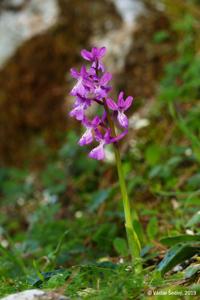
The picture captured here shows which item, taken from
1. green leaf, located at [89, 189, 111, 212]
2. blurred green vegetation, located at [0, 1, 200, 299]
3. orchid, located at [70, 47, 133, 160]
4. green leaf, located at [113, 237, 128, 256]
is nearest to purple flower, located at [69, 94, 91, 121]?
orchid, located at [70, 47, 133, 160]

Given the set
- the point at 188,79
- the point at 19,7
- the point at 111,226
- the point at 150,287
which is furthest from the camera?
the point at 19,7

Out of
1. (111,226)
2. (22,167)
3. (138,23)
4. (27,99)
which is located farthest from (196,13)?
(111,226)

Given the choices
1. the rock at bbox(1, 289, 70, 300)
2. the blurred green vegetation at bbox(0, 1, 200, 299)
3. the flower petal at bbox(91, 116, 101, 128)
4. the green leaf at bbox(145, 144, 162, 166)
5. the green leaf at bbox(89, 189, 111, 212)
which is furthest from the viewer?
the green leaf at bbox(145, 144, 162, 166)

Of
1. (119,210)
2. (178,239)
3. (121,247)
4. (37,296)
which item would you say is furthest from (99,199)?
(37,296)

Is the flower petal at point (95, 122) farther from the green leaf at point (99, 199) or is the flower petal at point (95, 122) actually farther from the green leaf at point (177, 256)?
the green leaf at point (99, 199)

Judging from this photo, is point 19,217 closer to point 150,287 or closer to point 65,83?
point 65,83

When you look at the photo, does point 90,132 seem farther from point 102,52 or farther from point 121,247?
point 121,247

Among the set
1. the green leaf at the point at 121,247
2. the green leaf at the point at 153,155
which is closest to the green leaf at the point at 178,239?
the green leaf at the point at 121,247

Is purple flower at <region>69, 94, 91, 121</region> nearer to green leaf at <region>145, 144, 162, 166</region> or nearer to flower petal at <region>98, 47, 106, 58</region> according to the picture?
flower petal at <region>98, 47, 106, 58</region>
